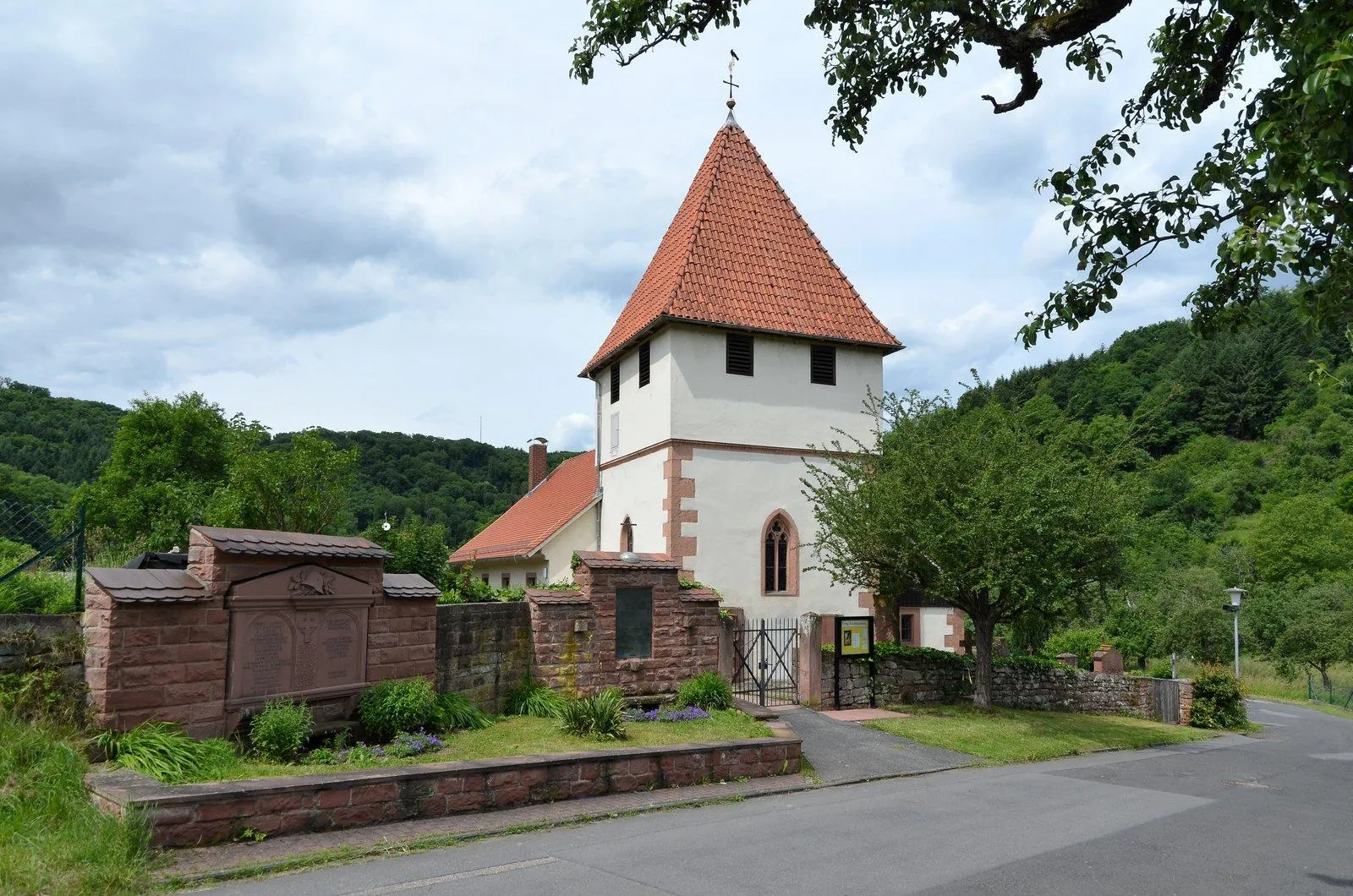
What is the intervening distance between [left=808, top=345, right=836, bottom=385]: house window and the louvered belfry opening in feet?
11.8

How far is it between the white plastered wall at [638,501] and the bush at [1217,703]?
13992 millimetres

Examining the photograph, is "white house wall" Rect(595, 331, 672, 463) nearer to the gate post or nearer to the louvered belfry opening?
the louvered belfry opening

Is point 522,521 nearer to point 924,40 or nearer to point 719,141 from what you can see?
point 719,141

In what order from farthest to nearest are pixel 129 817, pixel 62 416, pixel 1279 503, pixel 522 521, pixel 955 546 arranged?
pixel 1279 503 < pixel 62 416 < pixel 522 521 < pixel 955 546 < pixel 129 817

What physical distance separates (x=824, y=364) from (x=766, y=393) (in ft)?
5.94

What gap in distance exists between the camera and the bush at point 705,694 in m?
14.2

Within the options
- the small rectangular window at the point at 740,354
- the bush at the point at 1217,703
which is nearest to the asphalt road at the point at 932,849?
the bush at the point at 1217,703

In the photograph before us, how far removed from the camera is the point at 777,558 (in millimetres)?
20891

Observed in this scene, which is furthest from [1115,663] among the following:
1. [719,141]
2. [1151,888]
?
[1151,888]

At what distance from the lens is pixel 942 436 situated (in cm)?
1803

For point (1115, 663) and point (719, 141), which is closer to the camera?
point (719, 141)

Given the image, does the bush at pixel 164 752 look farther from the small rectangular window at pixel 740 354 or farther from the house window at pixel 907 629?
the house window at pixel 907 629

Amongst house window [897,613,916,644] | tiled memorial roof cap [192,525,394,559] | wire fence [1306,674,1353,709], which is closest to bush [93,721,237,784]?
tiled memorial roof cap [192,525,394,559]

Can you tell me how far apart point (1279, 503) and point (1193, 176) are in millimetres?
65556
